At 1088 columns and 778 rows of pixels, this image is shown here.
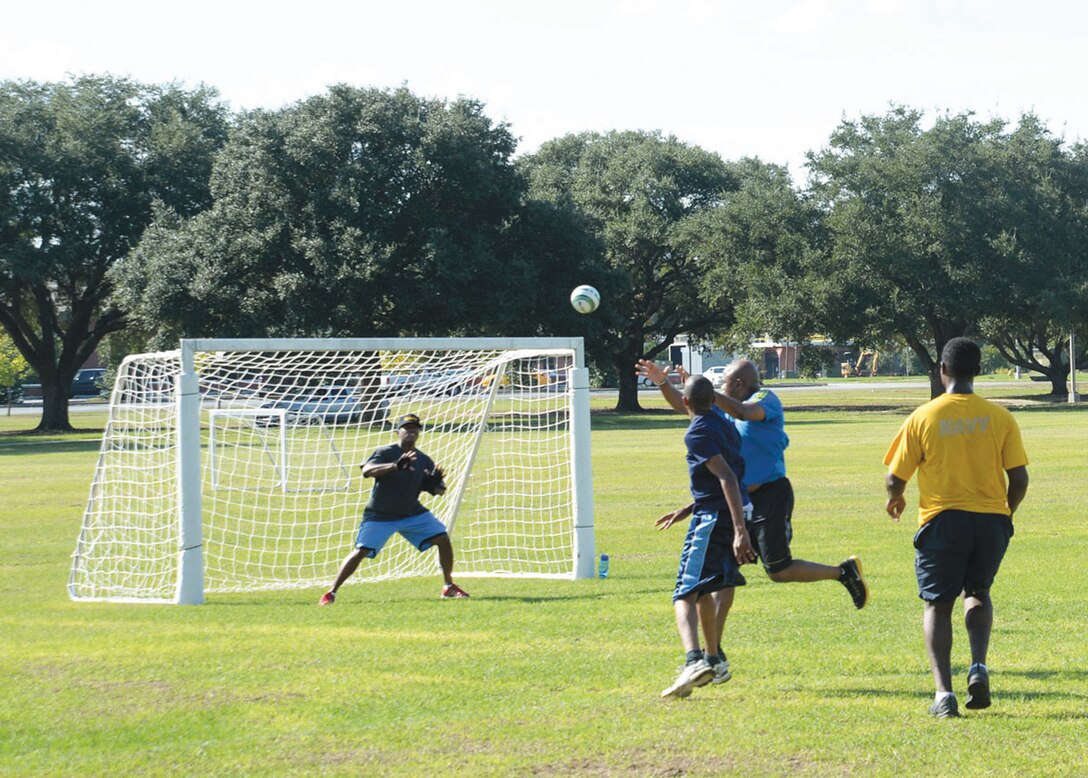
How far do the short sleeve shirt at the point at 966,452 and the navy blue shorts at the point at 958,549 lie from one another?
53 mm

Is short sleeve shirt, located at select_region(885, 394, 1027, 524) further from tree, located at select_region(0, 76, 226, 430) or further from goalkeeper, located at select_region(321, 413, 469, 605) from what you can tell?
tree, located at select_region(0, 76, 226, 430)

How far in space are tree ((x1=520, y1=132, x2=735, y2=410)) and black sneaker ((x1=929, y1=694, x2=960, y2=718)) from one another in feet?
167

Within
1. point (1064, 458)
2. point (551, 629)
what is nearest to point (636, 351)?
point (1064, 458)

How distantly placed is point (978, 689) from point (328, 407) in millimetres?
16986

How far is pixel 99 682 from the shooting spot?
8.41 metres

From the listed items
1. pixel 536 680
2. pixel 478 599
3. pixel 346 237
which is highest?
pixel 346 237

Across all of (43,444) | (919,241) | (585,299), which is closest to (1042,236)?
(919,241)

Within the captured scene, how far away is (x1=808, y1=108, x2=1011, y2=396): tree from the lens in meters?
52.1

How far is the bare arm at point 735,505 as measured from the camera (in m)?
7.39

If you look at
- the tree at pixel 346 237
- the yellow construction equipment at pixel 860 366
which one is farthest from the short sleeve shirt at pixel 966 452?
the yellow construction equipment at pixel 860 366

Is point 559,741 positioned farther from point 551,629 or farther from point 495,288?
point 495,288

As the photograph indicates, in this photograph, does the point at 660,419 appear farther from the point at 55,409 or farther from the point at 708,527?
the point at 708,527

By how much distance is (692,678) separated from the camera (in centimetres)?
721

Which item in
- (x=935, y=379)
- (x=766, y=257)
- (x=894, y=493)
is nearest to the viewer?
(x=894, y=493)
